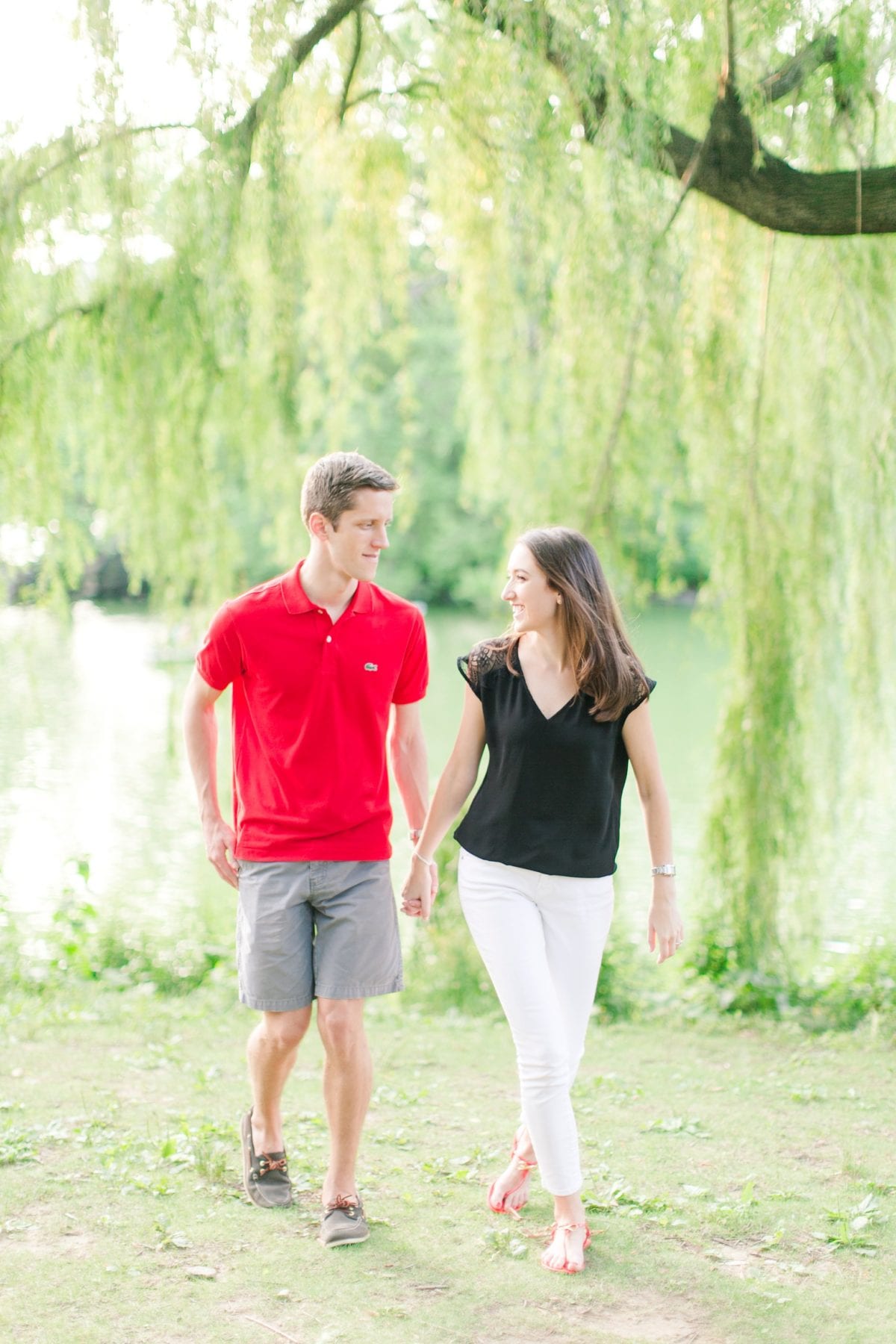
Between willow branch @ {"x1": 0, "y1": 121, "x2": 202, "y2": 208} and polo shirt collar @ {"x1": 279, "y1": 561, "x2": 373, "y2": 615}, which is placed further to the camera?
willow branch @ {"x1": 0, "y1": 121, "x2": 202, "y2": 208}

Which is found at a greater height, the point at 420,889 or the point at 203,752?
the point at 203,752

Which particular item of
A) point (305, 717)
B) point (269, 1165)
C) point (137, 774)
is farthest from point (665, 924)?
point (137, 774)

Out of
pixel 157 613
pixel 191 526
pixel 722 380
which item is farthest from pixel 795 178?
pixel 157 613

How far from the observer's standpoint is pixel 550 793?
10.1 ft

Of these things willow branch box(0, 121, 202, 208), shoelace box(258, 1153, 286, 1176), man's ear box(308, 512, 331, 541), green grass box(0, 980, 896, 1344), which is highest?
willow branch box(0, 121, 202, 208)

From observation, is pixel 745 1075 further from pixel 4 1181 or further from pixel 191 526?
pixel 191 526

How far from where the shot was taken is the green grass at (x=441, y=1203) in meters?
2.72

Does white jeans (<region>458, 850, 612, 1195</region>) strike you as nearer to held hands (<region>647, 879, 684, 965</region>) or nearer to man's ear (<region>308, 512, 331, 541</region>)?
held hands (<region>647, 879, 684, 965</region>)

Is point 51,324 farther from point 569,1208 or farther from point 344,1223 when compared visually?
point 569,1208

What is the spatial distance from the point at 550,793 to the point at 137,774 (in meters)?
9.54

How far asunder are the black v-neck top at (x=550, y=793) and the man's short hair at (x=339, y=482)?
565 millimetres

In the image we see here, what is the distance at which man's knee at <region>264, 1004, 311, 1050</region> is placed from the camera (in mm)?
3184

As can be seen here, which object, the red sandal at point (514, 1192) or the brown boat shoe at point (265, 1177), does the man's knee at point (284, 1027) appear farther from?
the red sandal at point (514, 1192)

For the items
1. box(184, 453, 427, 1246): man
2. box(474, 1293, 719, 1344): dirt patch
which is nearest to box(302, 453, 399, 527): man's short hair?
box(184, 453, 427, 1246): man
